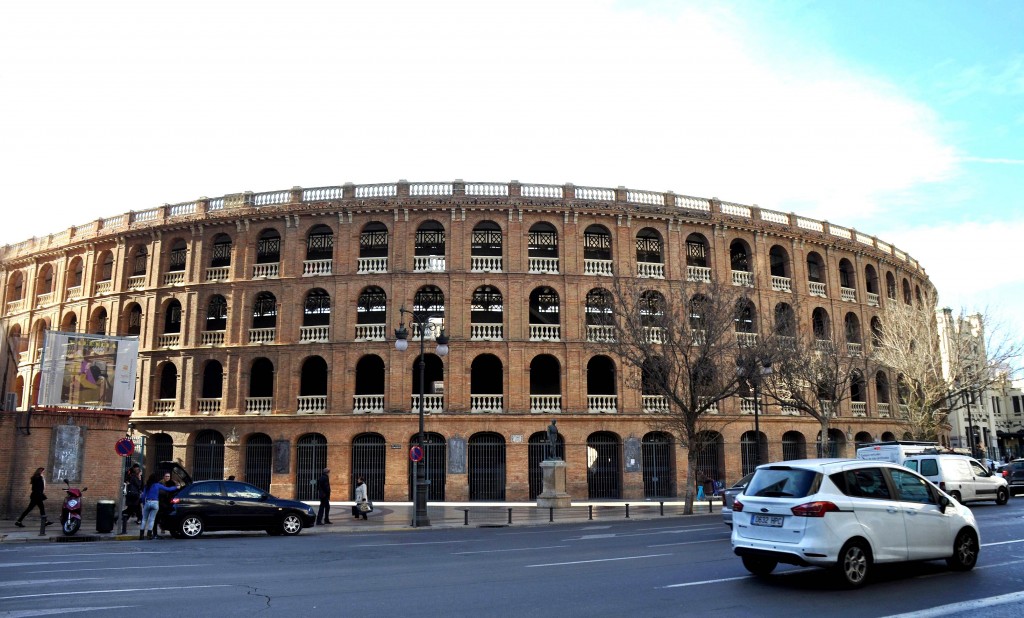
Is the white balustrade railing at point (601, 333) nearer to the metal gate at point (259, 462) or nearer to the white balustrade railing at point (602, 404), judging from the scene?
the white balustrade railing at point (602, 404)

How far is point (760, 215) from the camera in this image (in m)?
39.2

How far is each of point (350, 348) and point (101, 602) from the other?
85.7 feet

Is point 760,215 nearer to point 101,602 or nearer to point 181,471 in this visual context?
point 181,471

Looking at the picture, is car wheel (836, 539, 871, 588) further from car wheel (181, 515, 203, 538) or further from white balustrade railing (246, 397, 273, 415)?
white balustrade railing (246, 397, 273, 415)

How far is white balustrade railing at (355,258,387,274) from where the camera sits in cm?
3541

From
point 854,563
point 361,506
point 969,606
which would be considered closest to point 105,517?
point 361,506

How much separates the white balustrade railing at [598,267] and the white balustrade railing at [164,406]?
2197 cm

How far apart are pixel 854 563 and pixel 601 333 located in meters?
22.4

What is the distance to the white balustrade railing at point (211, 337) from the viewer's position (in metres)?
36.4

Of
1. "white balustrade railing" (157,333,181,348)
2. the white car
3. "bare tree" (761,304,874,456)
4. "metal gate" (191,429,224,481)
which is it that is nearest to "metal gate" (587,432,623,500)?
"bare tree" (761,304,874,456)

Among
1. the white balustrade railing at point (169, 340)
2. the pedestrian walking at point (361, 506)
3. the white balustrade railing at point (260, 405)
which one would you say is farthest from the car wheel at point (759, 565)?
the white balustrade railing at point (169, 340)

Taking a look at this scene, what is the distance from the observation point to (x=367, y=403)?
113ft

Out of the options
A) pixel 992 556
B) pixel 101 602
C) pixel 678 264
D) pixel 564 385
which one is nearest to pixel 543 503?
pixel 564 385

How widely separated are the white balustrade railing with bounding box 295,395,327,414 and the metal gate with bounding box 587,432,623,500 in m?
13.0
